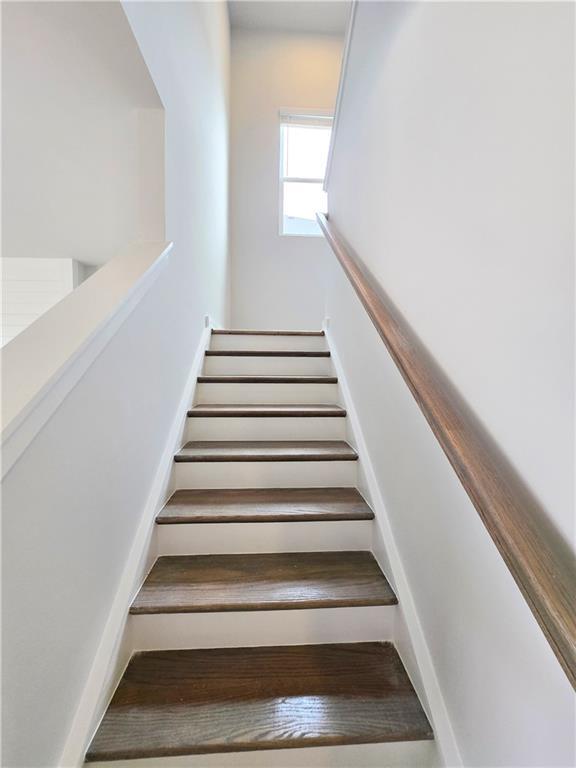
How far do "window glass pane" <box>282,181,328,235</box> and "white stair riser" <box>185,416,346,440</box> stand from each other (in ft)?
9.26

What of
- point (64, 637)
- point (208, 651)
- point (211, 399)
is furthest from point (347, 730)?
point (211, 399)

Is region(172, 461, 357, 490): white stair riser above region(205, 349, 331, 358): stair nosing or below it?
below

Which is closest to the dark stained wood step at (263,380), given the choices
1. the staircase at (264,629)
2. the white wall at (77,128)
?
the staircase at (264,629)

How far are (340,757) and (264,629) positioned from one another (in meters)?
0.37

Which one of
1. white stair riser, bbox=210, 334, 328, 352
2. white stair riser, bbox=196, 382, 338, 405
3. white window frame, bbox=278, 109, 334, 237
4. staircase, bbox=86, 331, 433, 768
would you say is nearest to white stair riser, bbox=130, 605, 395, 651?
staircase, bbox=86, 331, 433, 768

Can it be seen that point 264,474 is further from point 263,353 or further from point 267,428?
point 263,353

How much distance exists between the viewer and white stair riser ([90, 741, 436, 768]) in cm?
100

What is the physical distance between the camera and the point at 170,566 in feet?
4.76

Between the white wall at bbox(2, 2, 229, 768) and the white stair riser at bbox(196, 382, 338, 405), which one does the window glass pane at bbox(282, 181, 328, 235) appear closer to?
the white wall at bbox(2, 2, 229, 768)

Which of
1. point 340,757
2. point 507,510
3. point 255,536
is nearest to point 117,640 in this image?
point 255,536

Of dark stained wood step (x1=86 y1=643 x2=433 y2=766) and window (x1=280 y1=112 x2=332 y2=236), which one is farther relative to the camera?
window (x1=280 y1=112 x2=332 y2=236)

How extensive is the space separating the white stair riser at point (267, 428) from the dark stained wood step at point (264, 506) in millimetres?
346

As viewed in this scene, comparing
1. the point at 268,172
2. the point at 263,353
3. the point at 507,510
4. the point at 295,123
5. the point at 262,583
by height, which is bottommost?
the point at 262,583

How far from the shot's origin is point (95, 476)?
1086 mm
